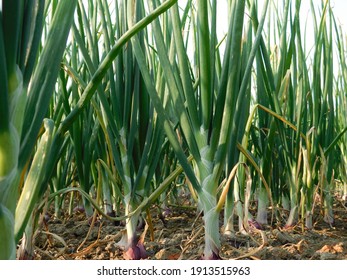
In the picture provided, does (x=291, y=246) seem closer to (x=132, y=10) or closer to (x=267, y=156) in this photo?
(x=267, y=156)

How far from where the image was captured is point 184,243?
0.92 m

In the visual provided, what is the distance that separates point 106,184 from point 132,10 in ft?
1.86

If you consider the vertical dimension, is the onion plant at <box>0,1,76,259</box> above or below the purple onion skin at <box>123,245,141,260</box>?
above

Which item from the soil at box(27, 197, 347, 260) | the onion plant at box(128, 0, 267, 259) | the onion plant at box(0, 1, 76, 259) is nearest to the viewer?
the onion plant at box(0, 1, 76, 259)

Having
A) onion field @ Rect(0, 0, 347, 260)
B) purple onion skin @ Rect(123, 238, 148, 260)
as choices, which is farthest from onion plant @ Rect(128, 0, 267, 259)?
purple onion skin @ Rect(123, 238, 148, 260)

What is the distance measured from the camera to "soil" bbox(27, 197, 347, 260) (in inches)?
31.4

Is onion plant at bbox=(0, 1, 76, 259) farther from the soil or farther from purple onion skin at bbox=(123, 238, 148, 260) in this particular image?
purple onion skin at bbox=(123, 238, 148, 260)

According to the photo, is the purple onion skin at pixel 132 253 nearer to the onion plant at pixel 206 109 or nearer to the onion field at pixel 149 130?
the onion field at pixel 149 130

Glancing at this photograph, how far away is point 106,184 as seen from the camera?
1.21m

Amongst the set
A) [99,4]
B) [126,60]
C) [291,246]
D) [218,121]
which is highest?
[99,4]

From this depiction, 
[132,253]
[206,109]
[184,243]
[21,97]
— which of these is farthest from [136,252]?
[21,97]

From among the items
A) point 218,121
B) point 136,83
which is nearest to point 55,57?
point 218,121

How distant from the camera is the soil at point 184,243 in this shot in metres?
0.80

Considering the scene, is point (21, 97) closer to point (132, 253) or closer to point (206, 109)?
point (206, 109)
